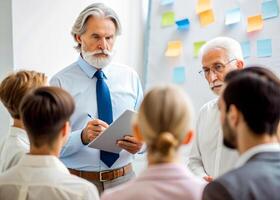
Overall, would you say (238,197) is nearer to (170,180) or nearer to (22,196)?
(170,180)

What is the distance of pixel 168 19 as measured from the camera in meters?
3.04

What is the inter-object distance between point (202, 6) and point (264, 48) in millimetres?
580

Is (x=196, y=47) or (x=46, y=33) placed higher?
(x=46, y=33)

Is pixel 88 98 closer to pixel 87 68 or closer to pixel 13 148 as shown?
pixel 87 68

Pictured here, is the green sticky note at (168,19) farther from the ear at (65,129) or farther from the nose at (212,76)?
the ear at (65,129)

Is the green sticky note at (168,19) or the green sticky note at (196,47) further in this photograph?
the green sticky note at (168,19)

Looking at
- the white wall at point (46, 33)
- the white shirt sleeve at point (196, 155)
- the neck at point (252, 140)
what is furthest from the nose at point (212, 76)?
the white wall at point (46, 33)

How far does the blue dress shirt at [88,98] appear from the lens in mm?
2137

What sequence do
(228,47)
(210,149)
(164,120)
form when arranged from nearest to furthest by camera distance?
1. (164,120)
2. (210,149)
3. (228,47)

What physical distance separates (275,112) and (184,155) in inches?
68.4

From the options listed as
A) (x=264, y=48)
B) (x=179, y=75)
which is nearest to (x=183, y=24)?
(x=179, y=75)

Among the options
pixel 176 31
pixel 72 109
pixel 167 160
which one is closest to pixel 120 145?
pixel 72 109

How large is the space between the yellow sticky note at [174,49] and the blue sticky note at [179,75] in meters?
0.11

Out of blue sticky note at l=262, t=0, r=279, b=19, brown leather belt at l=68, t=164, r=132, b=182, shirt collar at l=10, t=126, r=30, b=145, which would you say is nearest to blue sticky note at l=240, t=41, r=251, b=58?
blue sticky note at l=262, t=0, r=279, b=19
